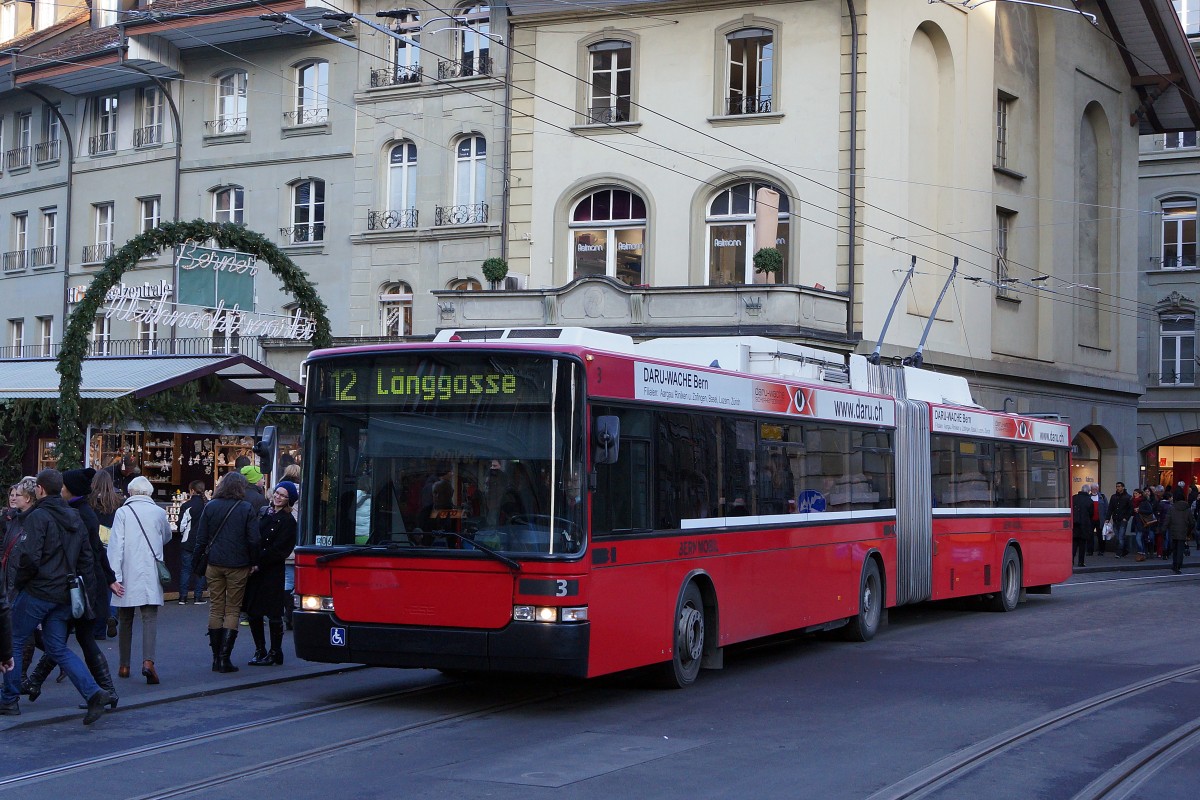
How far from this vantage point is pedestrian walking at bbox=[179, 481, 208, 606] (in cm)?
1798

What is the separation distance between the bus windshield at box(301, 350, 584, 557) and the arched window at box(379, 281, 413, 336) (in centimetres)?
2339

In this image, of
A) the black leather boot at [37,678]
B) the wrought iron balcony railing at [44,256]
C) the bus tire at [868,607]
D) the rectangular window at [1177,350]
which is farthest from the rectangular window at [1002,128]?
the black leather boot at [37,678]

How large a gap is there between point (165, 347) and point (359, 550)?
1050 inches

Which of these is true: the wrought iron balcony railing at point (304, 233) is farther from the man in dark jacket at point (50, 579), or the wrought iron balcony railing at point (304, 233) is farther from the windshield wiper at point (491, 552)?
the man in dark jacket at point (50, 579)

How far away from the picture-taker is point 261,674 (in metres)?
12.9

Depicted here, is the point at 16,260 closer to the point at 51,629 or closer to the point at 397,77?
the point at 397,77

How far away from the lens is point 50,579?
10.2 metres

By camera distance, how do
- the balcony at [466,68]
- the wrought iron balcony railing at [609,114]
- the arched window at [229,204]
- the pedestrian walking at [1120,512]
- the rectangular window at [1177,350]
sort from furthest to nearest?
the rectangular window at [1177,350] < the arched window at [229,204] < the pedestrian walking at [1120,512] < the balcony at [466,68] < the wrought iron balcony railing at [609,114]

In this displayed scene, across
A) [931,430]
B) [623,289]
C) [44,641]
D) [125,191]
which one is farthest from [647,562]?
[125,191]

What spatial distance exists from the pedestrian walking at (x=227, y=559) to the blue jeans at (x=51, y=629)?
262 cm

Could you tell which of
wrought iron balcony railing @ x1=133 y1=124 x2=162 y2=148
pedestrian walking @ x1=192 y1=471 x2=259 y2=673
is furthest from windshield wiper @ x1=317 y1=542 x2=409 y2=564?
wrought iron balcony railing @ x1=133 y1=124 x2=162 y2=148

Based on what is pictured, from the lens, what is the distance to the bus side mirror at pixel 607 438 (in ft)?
35.4

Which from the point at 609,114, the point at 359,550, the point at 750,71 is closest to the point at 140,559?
the point at 359,550

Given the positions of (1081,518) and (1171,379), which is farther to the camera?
(1171,379)
